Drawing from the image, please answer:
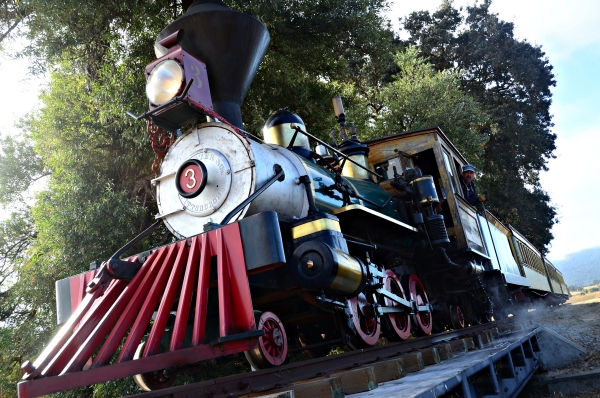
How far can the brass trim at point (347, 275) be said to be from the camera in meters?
3.09

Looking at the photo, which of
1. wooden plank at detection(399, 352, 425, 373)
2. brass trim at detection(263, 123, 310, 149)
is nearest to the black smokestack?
brass trim at detection(263, 123, 310, 149)

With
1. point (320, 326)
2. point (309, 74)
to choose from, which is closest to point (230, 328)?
point (320, 326)

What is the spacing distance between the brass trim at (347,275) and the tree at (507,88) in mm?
19520

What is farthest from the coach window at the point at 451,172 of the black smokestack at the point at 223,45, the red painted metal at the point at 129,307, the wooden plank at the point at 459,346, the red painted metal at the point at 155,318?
the red painted metal at the point at 129,307

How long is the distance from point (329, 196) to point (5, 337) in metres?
6.98

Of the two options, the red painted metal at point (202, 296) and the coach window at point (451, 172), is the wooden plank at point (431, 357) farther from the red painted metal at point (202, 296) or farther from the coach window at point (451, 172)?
the coach window at point (451, 172)

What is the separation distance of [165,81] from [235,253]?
4.59 ft

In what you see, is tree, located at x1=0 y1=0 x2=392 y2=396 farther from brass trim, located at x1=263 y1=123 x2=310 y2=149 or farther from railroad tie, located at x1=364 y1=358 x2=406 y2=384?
railroad tie, located at x1=364 y1=358 x2=406 y2=384

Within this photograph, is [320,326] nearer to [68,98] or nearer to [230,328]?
[230,328]

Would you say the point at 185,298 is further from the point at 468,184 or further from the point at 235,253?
the point at 468,184

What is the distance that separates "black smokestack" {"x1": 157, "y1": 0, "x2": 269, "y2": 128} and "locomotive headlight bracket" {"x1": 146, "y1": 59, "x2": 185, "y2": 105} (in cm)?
66

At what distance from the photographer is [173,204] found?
3.79 meters

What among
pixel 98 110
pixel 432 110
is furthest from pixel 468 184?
pixel 432 110

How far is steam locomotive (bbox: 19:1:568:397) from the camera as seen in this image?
8.52 ft
